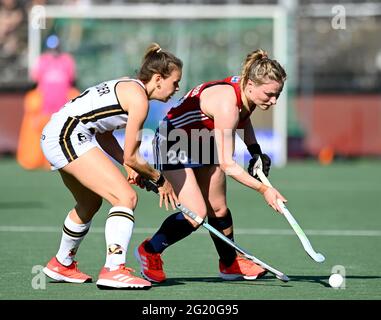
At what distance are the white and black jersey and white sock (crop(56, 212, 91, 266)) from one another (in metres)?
0.47

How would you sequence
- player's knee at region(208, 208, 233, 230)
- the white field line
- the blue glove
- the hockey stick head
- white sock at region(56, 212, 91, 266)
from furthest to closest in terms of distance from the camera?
the white field line
player's knee at region(208, 208, 233, 230)
the blue glove
white sock at region(56, 212, 91, 266)
the hockey stick head

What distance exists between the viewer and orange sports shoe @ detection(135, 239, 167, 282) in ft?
22.5

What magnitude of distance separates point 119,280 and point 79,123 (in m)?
1.00

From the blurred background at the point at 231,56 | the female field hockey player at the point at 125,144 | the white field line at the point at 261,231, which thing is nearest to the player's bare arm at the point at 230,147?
the female field hockey player at the point at 125,144

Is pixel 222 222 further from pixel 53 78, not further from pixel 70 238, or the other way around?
pixel 53 78

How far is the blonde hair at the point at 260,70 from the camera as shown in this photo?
261 inches

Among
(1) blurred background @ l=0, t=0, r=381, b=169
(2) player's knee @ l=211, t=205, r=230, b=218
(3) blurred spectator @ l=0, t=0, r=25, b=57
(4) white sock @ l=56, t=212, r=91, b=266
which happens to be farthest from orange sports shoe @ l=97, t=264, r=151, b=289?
(3) blurred spectator @ l=0, t=0, r=25, b=57

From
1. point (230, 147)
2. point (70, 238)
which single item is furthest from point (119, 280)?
point (230, 147)

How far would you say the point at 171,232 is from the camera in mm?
6965

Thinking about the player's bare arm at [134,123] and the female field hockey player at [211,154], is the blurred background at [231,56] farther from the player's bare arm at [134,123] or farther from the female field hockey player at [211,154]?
the player's bare arm at [134,123]

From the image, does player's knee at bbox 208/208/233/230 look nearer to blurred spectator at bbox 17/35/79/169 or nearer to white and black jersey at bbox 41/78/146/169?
white and black jersey at bbox 41/78/146/169
